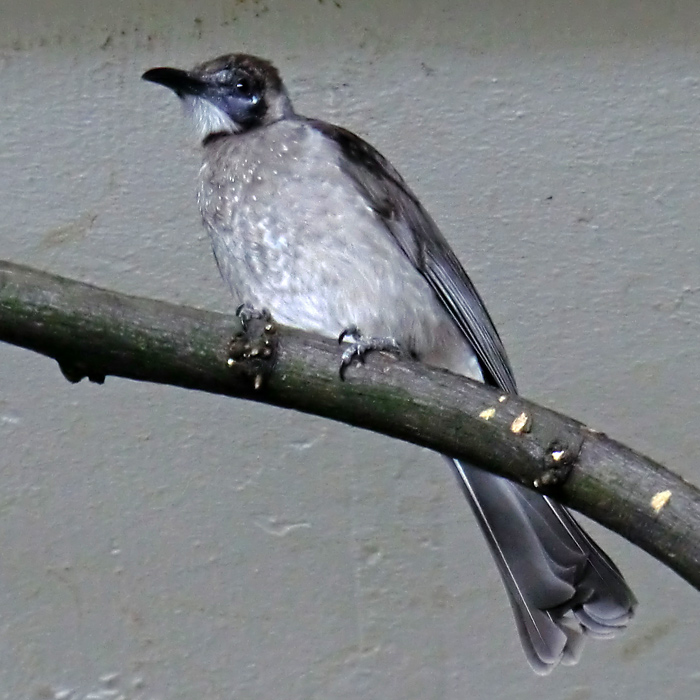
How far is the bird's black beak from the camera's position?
1694mm

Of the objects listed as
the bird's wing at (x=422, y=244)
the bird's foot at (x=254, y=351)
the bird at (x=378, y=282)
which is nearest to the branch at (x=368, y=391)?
the bird's foot at (x=254, y=351)

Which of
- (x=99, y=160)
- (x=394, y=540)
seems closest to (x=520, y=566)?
(x=394, y=540)

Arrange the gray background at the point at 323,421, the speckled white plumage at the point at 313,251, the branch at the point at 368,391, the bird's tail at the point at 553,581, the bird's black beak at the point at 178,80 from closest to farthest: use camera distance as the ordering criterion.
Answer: the branch at the point at 368,391 → the bird's tail at the point at 553,581 → the speckled white plumage at the point at 313,251 → the bird's black beak at the point at 178,80 → the gray background at the point at 323,421

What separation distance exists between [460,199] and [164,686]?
941 mm

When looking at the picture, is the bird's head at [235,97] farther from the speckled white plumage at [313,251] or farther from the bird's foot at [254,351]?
the bird's foot at [254,351]

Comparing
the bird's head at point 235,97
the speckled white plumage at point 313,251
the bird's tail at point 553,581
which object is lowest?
the bird's tail at point 553,581

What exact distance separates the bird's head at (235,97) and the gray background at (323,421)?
0.64 ft

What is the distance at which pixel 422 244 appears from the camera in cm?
169

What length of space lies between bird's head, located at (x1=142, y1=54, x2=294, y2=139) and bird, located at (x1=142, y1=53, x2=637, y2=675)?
0.03 feet

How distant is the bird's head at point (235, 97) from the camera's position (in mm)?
1784

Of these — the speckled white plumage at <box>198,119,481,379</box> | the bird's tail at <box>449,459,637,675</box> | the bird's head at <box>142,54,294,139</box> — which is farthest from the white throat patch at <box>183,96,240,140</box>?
the bird's tail at <box>449,459,637,675</box>

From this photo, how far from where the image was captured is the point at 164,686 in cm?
215

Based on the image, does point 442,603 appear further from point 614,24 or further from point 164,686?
point 614,24

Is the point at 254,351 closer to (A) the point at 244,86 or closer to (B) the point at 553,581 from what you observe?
(B) the point at 553,581
